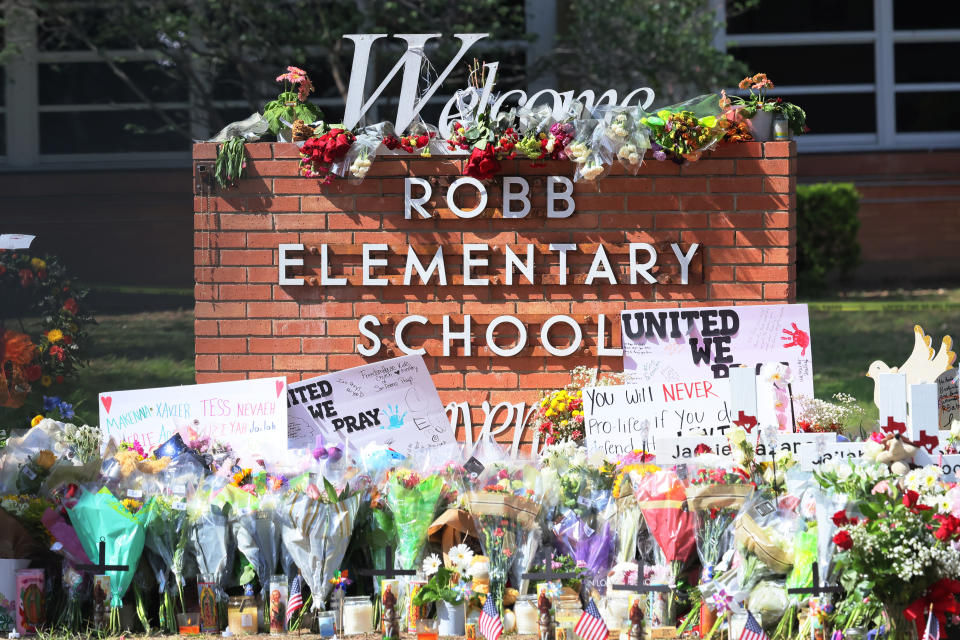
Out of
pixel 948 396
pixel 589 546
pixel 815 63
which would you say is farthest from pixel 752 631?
pixel 815 63

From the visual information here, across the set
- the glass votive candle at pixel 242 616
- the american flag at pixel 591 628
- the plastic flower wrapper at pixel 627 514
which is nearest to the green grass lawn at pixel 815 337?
the glass votive candle at pixel 242 616

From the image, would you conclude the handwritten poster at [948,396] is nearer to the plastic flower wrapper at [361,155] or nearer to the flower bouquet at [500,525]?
the flower bouquet at [500,525]

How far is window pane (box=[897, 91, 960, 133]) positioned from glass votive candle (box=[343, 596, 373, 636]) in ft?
40.6

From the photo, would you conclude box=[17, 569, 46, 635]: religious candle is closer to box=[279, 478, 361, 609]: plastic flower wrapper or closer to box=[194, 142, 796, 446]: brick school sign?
box=[279, 478, 361, 609]: plastic flower wrapper

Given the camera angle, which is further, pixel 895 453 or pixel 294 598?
pixel 294 598

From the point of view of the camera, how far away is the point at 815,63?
14.7m

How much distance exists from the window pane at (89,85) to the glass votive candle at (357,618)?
1051 centimetres

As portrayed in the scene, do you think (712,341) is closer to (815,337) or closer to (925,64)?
(815,337)

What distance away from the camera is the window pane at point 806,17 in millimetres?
14609

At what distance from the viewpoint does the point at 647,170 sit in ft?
18.1

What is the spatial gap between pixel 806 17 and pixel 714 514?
473 inches

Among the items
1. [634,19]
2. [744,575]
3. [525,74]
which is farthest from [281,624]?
[525,74]

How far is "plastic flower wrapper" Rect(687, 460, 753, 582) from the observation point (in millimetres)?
3984

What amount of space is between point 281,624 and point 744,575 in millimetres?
1638
